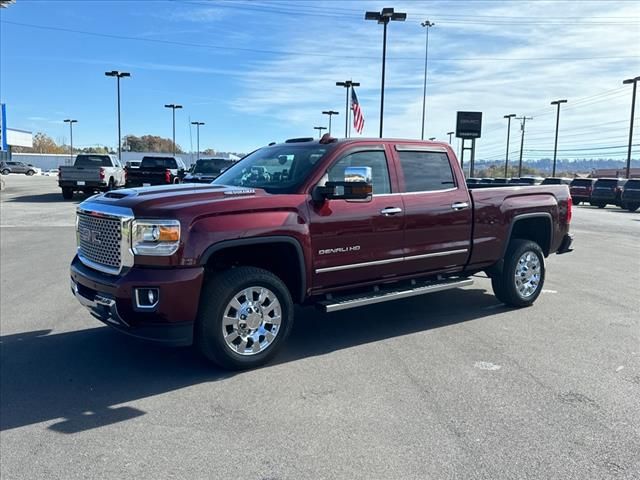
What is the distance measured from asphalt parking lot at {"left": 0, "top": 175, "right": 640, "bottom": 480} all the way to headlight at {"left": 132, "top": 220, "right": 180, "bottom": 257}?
1.13m

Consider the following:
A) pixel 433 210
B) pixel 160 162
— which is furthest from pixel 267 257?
pixel 160 162

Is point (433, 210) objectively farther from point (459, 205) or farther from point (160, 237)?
point (160, 237)

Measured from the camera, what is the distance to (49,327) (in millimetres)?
6172

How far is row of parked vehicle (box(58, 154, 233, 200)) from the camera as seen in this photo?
21375mm

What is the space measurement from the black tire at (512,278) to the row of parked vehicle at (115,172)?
14925 millimetres

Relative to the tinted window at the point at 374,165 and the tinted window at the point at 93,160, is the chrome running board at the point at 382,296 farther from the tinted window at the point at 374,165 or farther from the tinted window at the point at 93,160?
the tinted window at the point at 93,160

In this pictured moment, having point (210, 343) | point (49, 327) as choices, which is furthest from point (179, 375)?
point (49, 327)

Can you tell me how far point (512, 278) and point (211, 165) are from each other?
1557cm

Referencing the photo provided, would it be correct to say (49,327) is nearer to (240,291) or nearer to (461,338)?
(240,291)

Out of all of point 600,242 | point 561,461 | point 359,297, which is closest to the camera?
point 561,461

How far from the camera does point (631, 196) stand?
2973cm

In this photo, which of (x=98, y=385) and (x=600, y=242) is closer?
(x=98, y=385)

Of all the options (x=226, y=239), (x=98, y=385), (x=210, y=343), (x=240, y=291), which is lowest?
(x=98, y=385)

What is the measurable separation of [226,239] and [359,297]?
1598 millimetres
